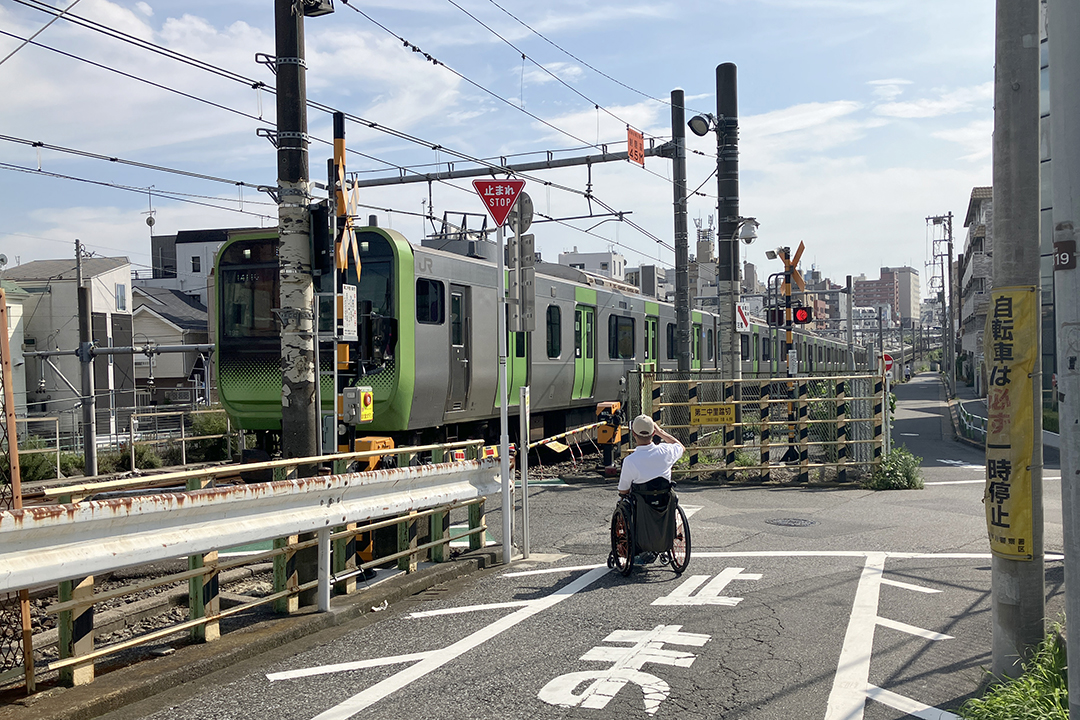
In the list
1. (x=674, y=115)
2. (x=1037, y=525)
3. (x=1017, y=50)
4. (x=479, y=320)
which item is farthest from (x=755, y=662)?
(x=674, y=115)

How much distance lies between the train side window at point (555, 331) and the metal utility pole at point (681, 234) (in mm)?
2978

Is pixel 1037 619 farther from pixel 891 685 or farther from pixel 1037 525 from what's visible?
pixel 891 685

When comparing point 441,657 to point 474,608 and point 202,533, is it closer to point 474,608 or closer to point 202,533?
point 474,608

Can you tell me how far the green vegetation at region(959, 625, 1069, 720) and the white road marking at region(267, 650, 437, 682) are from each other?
2.97 metres

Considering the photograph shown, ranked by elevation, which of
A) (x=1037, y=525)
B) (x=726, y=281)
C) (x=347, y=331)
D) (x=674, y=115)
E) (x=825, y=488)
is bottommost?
(x=825, y=488)

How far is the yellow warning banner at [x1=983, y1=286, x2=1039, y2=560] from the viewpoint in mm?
4672

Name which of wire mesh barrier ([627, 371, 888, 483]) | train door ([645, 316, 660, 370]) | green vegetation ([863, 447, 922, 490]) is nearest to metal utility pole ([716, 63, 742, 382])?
wire mesh barrier ([627, 371, 888, 483])

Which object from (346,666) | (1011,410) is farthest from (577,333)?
(1011,410)

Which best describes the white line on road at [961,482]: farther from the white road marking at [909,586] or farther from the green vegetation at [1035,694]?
the green vegetation at [1035,694]

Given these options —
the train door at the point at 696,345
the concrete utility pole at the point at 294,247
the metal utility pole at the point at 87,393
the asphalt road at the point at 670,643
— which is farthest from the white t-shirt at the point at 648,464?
the train door at the point at 696,345

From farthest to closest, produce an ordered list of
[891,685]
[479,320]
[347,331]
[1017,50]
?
[479,320]
[347,331]
[891,685]
[1017,50]

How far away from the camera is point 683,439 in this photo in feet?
53.6

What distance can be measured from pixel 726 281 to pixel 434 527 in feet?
32.9

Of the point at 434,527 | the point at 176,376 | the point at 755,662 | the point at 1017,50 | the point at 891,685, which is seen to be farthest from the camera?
the point at 176,376
